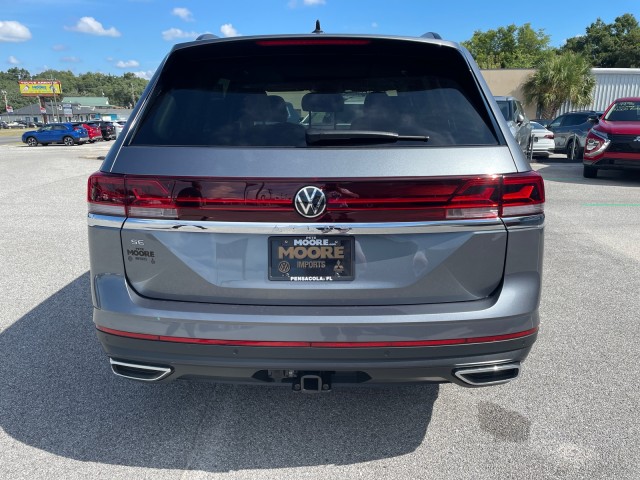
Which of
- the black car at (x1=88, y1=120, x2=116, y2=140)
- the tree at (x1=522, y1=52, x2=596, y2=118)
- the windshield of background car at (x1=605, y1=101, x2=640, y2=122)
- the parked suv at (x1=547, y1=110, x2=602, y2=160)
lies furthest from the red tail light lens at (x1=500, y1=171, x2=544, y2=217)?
the black car at (x1=88, y1=120, x2=116, y2=140)

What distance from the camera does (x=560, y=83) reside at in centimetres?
3161

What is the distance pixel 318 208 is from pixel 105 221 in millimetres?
930

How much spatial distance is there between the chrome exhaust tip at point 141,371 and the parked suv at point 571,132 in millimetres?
17959

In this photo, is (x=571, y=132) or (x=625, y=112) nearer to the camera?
(x=625, y=112)

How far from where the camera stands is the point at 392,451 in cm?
268

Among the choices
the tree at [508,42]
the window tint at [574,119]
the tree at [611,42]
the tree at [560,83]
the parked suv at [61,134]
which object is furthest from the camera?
the tree at [508,42]

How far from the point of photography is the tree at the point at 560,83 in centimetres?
3151

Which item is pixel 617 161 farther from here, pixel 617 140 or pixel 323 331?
pixel 323 331

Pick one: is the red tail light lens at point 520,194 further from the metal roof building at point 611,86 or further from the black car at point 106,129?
the black car at point 106,129

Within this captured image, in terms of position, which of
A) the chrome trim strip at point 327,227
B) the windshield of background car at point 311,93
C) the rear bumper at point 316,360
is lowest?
the rear bumper at point 316,360

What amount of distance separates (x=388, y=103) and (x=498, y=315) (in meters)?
1.05

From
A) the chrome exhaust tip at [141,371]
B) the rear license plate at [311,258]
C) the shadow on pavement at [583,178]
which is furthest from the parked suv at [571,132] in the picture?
the chrome exhaust tip at [141,371]

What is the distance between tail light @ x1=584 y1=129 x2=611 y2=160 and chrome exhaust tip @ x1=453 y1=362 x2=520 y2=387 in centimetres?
1151

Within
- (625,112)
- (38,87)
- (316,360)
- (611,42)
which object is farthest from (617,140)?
(38,87)
